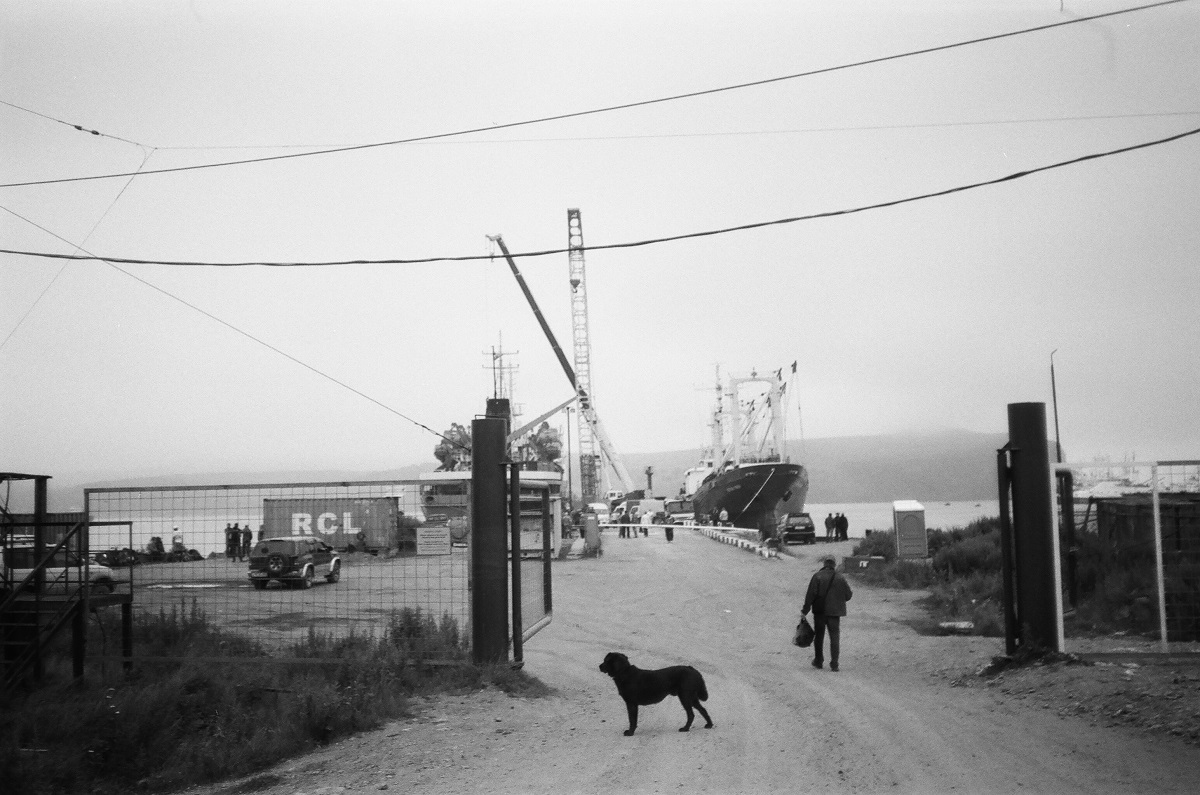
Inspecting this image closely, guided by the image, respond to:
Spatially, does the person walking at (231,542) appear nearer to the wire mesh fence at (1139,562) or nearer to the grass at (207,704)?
the grass at (207,704)

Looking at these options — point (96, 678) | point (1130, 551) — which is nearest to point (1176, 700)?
point (1130, 551)

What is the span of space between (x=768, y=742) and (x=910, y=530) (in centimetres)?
2068

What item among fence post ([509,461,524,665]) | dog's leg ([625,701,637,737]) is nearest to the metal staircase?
fence post ([509,461,524,665])

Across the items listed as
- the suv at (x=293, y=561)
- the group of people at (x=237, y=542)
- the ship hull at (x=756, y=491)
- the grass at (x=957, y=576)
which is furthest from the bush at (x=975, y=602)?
the ship hull at (x=756, y=491)

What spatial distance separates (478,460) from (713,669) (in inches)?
173

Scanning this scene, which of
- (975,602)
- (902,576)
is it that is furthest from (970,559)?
(975,602)

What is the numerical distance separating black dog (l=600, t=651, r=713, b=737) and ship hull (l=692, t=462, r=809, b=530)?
6792 cm

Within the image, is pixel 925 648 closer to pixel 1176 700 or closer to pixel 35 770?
pixel 1176 700

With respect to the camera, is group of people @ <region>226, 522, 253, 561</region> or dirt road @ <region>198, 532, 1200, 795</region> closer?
dirt road @ <region>198, 532, 1200, 795</region>

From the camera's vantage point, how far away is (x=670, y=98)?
14141 millimetres

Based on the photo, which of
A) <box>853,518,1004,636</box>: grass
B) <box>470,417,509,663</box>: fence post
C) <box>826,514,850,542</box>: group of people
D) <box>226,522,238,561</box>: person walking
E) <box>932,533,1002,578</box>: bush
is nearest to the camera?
<box>470,417,509,663</box>: fence post

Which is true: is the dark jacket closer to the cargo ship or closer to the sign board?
the sign board

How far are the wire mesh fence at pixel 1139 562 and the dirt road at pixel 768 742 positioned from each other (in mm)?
1900

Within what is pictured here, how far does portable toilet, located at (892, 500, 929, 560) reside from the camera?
88.0 feet
